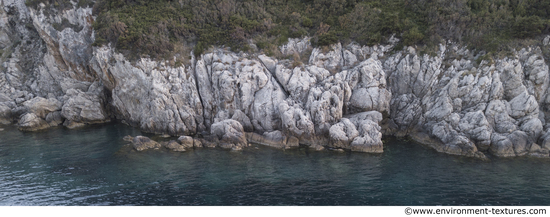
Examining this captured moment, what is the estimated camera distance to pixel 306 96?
44.8 metres

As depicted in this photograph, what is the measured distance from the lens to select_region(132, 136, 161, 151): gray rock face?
3888cm

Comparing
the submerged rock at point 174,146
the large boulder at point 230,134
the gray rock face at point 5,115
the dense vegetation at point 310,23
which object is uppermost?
the dense vegetation at point 310,23

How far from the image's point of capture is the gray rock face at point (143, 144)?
38.9 meters

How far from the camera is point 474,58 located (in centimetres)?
4525

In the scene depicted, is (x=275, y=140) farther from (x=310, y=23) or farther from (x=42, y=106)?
(x=42, y=106)

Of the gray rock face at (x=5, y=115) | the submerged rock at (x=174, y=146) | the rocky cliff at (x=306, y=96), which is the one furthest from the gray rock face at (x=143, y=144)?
the gray rock face at (x=5, y=115)

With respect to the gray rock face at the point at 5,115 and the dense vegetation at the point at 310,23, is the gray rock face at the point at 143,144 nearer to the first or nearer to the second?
the dense vegetation at the point at 310,23

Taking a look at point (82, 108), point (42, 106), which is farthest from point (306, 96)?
point (42, 106)

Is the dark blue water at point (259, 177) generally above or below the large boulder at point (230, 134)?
below

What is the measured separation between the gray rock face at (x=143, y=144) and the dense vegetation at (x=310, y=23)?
14.6 meters

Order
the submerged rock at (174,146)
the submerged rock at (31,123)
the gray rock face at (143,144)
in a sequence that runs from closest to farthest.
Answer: the gray rock face at (143,144), the submerged rock at (174,146), the submerged rock at (31,123)

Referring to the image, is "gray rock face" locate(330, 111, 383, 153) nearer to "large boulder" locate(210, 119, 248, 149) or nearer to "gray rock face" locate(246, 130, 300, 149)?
"gray rock face" locate(246, 130, 300, 149)

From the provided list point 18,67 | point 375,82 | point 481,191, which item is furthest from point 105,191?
point 18,67

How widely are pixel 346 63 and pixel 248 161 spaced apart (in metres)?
24.2
